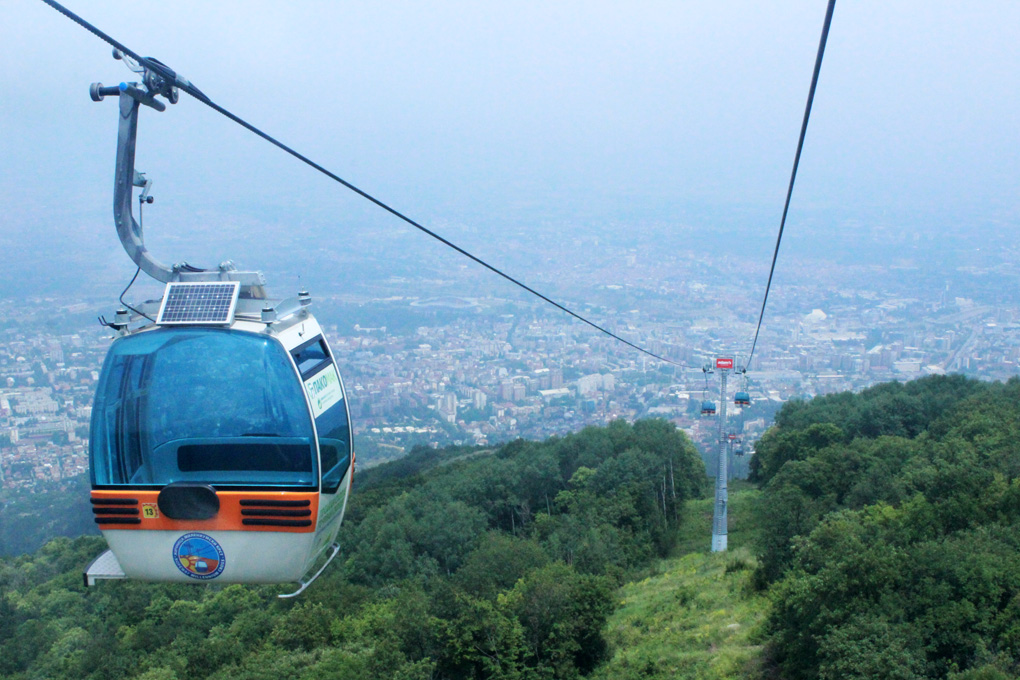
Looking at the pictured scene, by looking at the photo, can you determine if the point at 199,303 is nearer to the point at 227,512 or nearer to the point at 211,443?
the point at 211,443

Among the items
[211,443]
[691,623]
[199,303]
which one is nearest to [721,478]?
[691,623]

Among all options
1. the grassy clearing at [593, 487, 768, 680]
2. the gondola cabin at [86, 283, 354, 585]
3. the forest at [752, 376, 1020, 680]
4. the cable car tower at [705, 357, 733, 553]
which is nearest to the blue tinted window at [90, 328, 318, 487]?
the gondola cabin at [86, 283, 354, 585]

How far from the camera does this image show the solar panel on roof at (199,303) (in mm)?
4977

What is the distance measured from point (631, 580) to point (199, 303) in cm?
1904

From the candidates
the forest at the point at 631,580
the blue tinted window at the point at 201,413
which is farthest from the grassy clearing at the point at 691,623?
the blue tinted window at the point at 201,413

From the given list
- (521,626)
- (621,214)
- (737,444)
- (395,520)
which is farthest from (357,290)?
(621,214)

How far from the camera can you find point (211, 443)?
504cm

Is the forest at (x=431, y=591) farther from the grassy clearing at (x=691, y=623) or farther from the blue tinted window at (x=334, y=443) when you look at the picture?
the blue tinted window at (x=334, y=443)

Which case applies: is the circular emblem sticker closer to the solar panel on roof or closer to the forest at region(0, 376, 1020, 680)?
the solar panel on roof

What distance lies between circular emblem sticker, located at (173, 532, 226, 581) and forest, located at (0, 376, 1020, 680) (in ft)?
25.1

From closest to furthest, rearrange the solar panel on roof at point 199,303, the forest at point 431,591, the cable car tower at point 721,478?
the solar panel on roof at point 199,303
the forest at point 431,591
the cable car tower at point 721,478

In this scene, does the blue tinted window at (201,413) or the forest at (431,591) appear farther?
the forest at (431,591)

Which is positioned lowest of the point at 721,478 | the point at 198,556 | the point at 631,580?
the point at 631,580

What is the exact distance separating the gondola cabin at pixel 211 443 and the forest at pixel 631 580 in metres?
7.51
